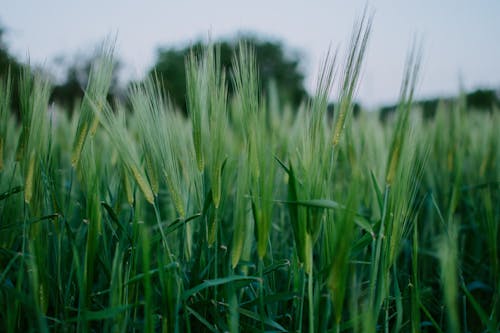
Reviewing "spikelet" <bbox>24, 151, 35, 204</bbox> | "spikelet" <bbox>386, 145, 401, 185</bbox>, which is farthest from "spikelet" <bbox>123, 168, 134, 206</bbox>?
"spikelet" <bbox>386, 145, 401, 185</bbox>

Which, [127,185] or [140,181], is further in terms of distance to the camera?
[127,185]

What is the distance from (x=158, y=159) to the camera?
77 cm

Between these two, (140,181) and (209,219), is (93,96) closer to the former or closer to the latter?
(140,181)

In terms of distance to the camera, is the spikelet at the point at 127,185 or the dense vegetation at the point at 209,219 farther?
the spikelet at the point at 127,185

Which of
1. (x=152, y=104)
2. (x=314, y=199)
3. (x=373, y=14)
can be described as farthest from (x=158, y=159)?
(x=373, y=14)

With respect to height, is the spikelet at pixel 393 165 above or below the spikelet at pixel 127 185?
above

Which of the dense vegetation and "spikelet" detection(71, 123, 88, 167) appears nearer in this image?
the dense vegetation

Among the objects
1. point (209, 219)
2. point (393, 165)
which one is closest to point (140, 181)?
point (209, 219)

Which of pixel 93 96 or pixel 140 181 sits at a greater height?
pixel 93 96

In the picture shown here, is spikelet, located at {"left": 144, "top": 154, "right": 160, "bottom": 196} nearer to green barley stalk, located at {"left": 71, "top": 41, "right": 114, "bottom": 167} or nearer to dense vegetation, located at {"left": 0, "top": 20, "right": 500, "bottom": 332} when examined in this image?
dense vegetation, located at {"left": 0, "top": 20, "right": 500, "bottom": 332}

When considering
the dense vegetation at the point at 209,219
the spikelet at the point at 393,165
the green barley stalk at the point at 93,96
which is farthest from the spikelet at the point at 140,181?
the spikelet at the point at 393,165

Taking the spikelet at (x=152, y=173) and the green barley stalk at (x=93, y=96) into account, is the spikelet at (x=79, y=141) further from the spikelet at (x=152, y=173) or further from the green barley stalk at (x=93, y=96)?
the spikelet at (x=152, y=173)

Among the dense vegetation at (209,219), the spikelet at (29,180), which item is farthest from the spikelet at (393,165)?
the spikelet at (29,180)

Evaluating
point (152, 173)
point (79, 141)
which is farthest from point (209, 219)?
point (79, 141)
